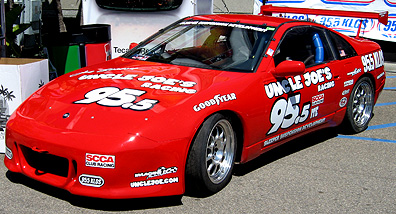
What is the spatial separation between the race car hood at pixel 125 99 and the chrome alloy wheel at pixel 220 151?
0.96ft

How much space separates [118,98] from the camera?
4.23 m

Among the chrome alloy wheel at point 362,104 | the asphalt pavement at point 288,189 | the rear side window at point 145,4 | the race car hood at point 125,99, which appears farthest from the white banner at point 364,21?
the race car hood at point 125,99

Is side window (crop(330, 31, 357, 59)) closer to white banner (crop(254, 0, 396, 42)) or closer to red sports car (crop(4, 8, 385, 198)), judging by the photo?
red sports car (crop(4, 8, 385, 198))

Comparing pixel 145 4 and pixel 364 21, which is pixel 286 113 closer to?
pixel 145 4

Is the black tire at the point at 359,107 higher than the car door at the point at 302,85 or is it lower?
lower

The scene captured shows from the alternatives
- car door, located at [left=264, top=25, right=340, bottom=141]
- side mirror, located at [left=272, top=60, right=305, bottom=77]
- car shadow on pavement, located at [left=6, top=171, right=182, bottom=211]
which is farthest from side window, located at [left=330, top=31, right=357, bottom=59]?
car shadow on pavement, located at [left=6, top=171, right=182, bottom=211]

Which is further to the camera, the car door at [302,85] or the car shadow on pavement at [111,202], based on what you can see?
the car door at [302,85]

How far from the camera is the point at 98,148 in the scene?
370cm

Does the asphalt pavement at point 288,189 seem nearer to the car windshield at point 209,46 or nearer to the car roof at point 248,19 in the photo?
the car windshield at point 209,46

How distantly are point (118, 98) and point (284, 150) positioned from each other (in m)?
2.29

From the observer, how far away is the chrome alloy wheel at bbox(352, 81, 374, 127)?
6480mm

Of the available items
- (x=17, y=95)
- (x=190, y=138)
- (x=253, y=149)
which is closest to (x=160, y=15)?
(x=17, y=95)

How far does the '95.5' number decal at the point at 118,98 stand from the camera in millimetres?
4074

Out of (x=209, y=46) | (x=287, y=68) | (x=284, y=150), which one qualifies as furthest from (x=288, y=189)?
(x=209, y=46)
